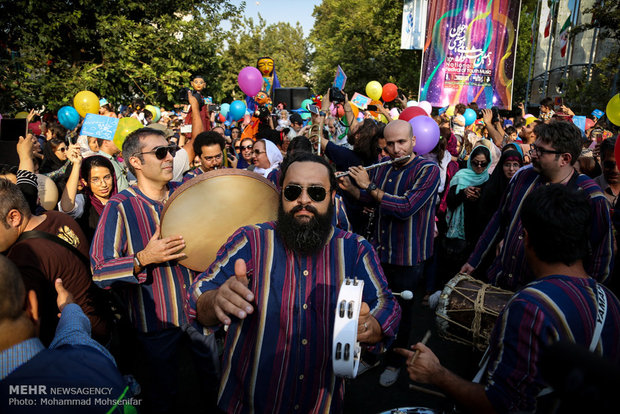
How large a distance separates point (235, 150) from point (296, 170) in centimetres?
896

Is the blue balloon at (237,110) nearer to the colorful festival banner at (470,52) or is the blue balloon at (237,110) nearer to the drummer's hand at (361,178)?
the drummer's hand at (361,178)

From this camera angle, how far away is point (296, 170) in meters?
2.14

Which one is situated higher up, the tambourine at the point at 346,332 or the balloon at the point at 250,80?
the balloon at the point at 250,80

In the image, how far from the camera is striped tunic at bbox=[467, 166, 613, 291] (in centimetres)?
281

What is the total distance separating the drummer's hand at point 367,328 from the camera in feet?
5.82

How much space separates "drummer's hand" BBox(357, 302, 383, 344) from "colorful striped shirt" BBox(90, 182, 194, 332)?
5.33ft

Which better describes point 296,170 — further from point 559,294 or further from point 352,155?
point 352,155

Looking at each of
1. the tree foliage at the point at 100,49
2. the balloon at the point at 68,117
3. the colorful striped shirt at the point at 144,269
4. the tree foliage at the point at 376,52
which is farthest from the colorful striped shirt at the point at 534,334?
the tree foliage at the point at 376,52

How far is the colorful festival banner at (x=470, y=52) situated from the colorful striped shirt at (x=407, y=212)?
21.8m

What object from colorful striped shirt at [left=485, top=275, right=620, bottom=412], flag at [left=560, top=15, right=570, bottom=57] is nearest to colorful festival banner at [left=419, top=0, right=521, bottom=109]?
flag at [left=560, top=15, right=570, bottom=57]

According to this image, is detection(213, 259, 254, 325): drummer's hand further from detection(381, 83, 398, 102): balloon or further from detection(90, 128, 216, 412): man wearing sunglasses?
detection(381, 83, 398, 102): balloon

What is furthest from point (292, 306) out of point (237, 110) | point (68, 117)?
point (237, 110)

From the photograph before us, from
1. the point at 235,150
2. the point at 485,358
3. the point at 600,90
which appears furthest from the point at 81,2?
the point at 600,90

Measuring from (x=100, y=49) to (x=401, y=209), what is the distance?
12.6 meters
